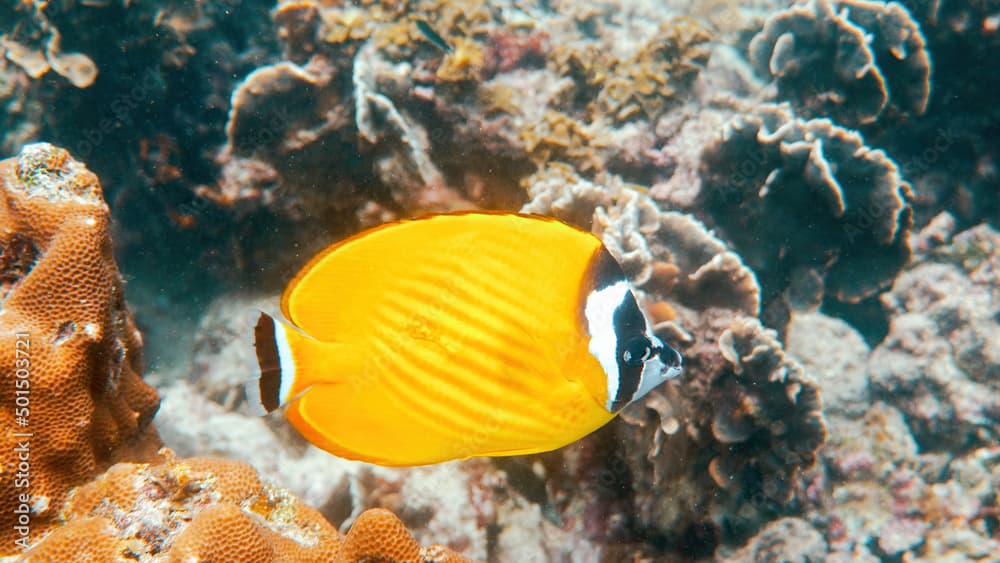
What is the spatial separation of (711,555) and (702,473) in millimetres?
536

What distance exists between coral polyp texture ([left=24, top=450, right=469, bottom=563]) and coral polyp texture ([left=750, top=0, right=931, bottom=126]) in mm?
4614

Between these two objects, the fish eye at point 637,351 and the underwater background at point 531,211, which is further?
the underwater background at point 531,211

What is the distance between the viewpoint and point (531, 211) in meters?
3.37

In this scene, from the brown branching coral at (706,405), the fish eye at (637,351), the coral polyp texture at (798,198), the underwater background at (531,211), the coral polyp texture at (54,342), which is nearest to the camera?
the fish eye at (637,351)

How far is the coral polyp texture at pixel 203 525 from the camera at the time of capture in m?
1.90

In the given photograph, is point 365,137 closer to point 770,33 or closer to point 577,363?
point 577,363

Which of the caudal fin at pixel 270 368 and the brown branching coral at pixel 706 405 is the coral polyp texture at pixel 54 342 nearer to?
the caudal fin at pixel 270 368

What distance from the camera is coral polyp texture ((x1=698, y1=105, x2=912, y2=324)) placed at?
13.0 feet

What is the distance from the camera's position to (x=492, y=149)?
3.73m

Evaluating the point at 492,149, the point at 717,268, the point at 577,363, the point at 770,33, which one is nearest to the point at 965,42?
the point at 770,33

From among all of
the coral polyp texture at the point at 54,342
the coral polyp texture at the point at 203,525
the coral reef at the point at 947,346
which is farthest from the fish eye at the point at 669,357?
the coral reef at the point at 947,346

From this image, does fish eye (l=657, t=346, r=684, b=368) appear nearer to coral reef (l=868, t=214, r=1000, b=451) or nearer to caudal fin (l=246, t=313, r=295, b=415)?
caudal fin (l=246, t=313, r=295, b=415)

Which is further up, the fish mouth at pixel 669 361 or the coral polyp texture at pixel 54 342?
the fish mouth at pixel 669 361

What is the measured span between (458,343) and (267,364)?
0.50 m
